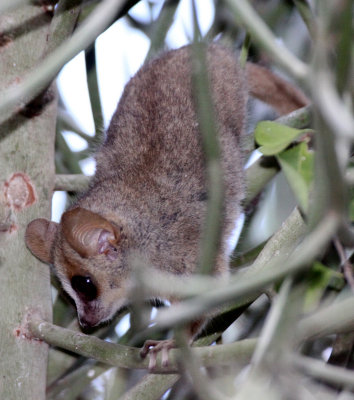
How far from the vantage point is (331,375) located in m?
0.96

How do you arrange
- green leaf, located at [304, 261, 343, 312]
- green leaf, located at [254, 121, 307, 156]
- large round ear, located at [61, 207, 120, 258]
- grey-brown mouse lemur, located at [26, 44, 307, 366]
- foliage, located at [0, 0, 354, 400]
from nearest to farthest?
foliage, located at [0, 0, 354, 400], green leaf, located at [254, 121, 307, 156], green leaf, located at [304, 261, 343, 312], large round ear, located at [61, 207, 120, 258], grey-brown mouse lemur, located at [26, 44, 307, 366]

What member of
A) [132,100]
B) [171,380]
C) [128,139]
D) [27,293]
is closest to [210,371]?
[171,380]

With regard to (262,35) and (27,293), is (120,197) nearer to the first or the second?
(27,293)

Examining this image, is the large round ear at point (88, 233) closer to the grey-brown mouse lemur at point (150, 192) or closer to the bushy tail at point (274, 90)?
the grey-brown mouse lemur at point (150, 192)

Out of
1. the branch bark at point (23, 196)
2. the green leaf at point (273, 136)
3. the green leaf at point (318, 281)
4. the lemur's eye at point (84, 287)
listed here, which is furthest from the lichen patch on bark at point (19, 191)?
the green leaf at point (318, 281)

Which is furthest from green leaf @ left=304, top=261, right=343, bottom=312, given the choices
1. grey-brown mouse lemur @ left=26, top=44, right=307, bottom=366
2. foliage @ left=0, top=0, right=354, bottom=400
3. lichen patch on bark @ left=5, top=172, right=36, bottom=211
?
lichen patch on bark @ left=5, top=172, right=36, bottom=211

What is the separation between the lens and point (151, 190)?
2721 mm

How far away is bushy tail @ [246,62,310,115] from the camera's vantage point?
3371 mm

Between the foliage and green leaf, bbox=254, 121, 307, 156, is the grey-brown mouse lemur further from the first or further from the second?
green leaf, bbox=254, 121, 307, 156

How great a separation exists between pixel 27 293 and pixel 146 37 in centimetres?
138

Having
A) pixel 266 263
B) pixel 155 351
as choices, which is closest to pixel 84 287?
pixel 155 351

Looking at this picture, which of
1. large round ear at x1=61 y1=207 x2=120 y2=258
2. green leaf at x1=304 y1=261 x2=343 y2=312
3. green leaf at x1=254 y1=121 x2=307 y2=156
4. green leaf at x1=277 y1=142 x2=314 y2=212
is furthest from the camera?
large round ear at x1=61 y1=207 x2=120 y2=258

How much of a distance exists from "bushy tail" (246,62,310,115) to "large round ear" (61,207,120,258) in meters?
1.23

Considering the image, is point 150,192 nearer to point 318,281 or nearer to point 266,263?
point 318,281
